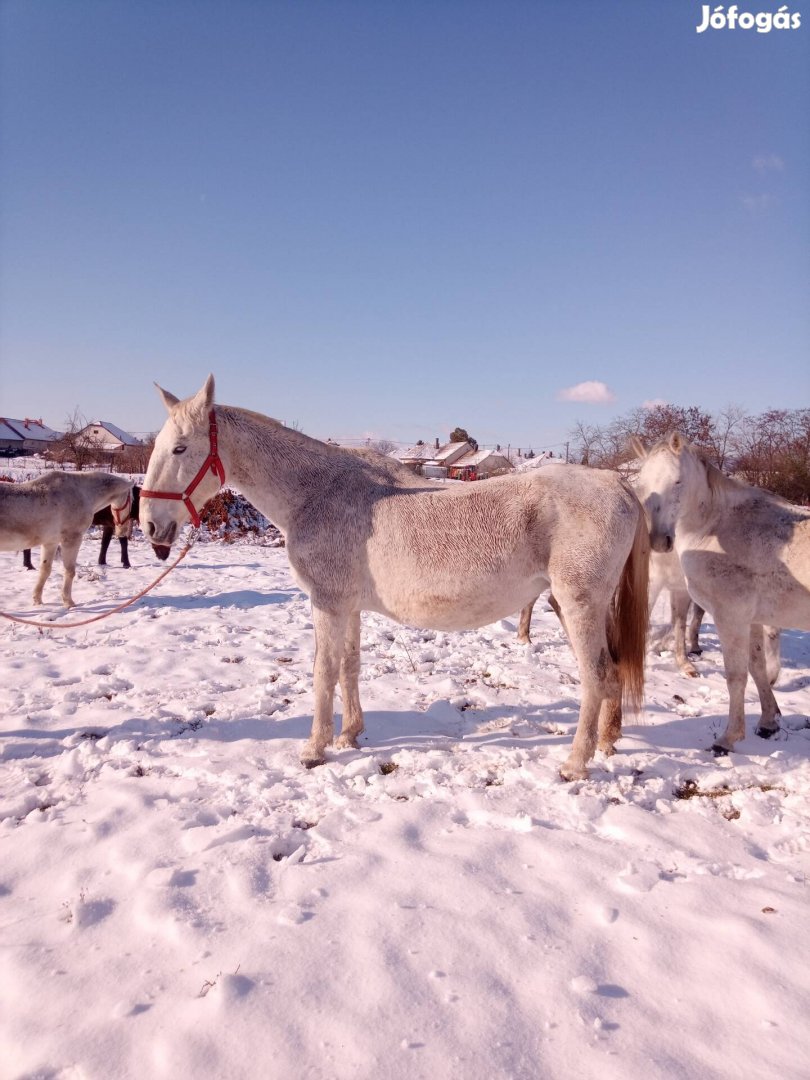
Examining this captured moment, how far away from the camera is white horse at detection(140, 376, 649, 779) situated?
12.6ft

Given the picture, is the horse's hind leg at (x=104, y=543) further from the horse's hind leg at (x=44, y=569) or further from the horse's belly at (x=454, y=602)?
the horse's belly at (x=454, y=602)

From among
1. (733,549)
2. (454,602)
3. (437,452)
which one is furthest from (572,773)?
(437,452)

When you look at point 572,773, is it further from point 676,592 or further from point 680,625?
point 676,592

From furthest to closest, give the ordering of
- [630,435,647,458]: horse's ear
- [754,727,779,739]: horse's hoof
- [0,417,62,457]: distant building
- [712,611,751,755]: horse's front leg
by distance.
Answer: [0,417,62,457]: distant building < [630,435,647,458]: horse's ear < [754,727,779,739]: horse's hoof < [712,611,751,755]: horse's front leg

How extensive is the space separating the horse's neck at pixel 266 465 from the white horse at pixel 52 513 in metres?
6.10

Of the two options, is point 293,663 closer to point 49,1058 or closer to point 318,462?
point 318,462

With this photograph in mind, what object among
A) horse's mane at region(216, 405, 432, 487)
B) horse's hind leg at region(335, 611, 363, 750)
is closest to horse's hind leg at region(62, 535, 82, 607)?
horse's mane at region(216, 405, 432, 487)

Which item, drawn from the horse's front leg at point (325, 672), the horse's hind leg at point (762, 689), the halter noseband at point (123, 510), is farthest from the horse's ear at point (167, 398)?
the halter noseband at point (123, 510)

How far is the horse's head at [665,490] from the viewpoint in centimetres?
446

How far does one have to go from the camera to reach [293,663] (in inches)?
245

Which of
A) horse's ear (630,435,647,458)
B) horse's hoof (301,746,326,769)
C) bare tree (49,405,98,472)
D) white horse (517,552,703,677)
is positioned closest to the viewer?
horse's hoof (301,746,326,769)

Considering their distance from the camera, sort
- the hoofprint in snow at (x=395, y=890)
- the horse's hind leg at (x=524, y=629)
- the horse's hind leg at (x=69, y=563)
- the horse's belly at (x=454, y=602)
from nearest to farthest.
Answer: the hoofprint in snow at (x=395, y=890), the horse's belly at (x=454, y=602), the horse's hind leg at (x=524, y=629), the horse's hind leg at (x=69, y=563)

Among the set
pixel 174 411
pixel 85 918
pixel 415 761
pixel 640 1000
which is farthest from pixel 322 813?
pixel 174 411

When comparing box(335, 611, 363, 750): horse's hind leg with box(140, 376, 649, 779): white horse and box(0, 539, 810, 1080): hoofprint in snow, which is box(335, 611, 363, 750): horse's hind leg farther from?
box(0, 539, 810, 1080): hoofprint in snow
